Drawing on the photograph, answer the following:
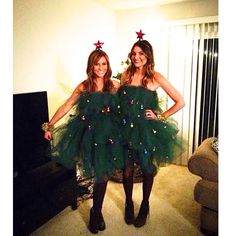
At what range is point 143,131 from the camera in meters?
1.65

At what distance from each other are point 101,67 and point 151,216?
3.89 ft

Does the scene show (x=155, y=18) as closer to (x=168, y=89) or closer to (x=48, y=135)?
(x=168, y=89)

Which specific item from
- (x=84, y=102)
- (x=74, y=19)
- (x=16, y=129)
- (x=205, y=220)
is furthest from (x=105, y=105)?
(x=74, y=19)

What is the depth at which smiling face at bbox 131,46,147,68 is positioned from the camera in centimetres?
170

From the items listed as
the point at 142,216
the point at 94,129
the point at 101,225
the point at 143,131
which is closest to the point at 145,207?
the point at 142,216

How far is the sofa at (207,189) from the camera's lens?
172 centimetres

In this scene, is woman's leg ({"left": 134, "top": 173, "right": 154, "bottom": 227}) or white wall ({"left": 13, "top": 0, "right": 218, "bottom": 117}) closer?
woman's leg ({"left": 134, "top": 173, "right": 154, "bottom": 227})

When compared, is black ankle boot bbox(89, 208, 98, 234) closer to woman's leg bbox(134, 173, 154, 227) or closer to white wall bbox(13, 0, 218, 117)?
woman's leg bbox(134, 173, 154, 227)

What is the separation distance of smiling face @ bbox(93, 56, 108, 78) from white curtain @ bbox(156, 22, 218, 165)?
146 cm

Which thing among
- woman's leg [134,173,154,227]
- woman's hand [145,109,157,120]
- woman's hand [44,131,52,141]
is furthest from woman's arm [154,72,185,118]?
woman's hand [44,131,52,141]

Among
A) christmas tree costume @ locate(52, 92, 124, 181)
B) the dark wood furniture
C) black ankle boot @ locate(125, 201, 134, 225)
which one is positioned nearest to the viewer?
christmas tree costume @ locate(52, 92, 124, 181)

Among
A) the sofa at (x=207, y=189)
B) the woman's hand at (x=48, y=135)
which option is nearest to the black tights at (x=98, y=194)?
the woman's hand at (x=48, y=135)

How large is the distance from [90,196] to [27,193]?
2.53ft
